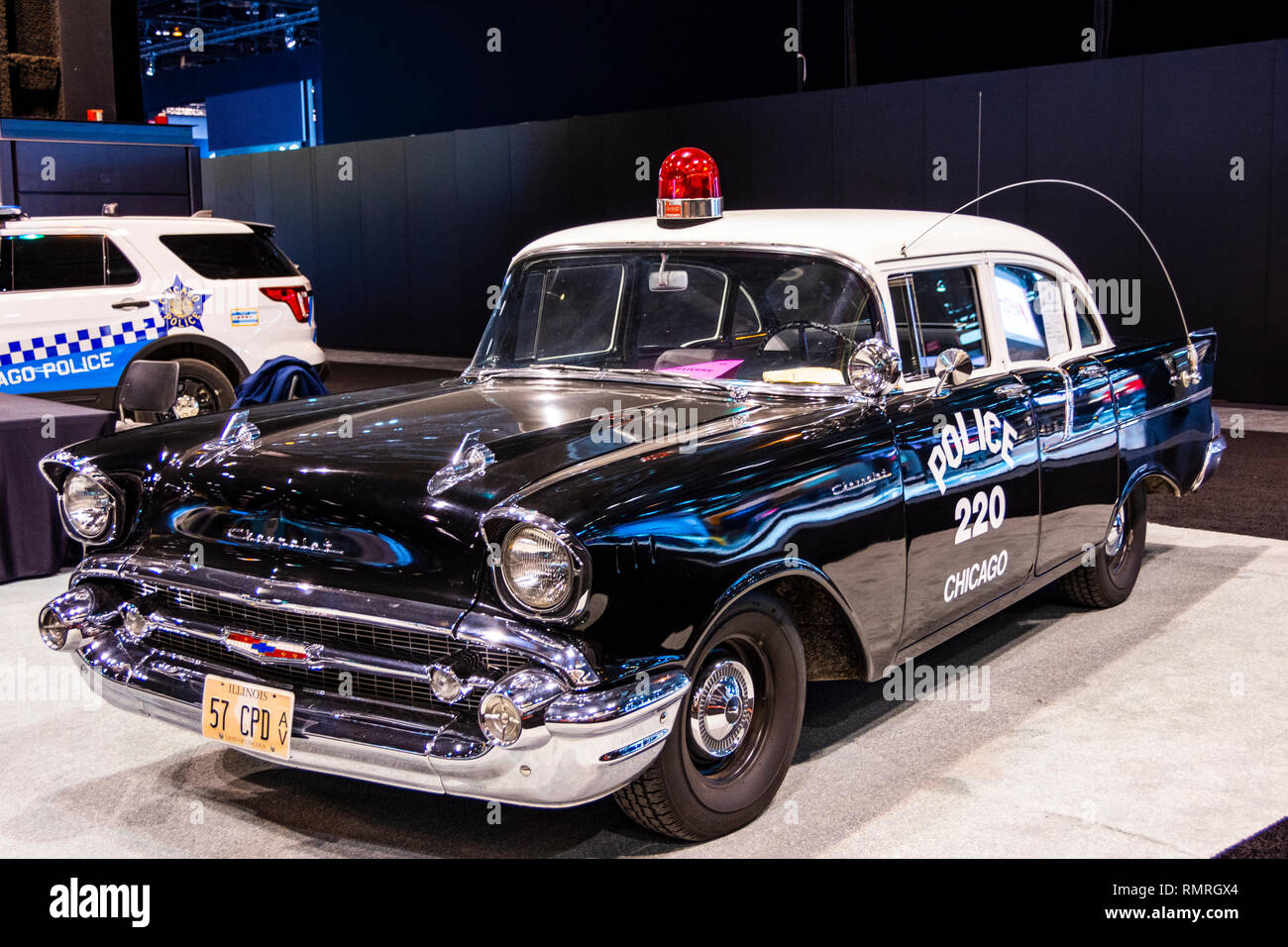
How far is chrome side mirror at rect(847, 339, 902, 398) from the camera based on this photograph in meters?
3.73

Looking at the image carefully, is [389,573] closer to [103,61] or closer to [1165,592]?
[1165,592]

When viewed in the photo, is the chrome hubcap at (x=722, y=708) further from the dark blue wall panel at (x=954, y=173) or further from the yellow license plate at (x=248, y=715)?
the dark blue wall panel at (x=954, y=173)

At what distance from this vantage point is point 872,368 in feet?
12.2

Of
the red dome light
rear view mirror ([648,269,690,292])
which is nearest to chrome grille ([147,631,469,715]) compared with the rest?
rear view mirror ([648,269,690,292])

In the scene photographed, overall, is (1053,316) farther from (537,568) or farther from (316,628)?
(316,628)

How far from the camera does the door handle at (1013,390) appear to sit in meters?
4.32

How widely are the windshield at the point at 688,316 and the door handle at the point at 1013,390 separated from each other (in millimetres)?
624

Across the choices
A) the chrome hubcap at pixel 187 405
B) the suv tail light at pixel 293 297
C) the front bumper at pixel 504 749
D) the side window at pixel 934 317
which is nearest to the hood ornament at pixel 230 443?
the front bumper at pixel 504 749

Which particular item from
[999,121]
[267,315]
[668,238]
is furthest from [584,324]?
[999,121]

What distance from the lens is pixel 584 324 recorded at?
4.35m

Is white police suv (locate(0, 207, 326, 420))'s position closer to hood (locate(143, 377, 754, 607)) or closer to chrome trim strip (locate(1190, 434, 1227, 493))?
hood (locate(143, 377, 754, 607))

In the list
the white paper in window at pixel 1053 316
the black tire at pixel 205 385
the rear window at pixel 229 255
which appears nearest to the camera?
the white paper in window at pixel 1053 316

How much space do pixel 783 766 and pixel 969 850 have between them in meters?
0.51

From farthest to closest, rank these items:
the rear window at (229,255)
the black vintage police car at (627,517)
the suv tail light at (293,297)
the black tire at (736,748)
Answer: the suv tail light at (293,297) → the rear window at (229,255) → the black tire at (736,748) → the black vintage police car at (627,517)
